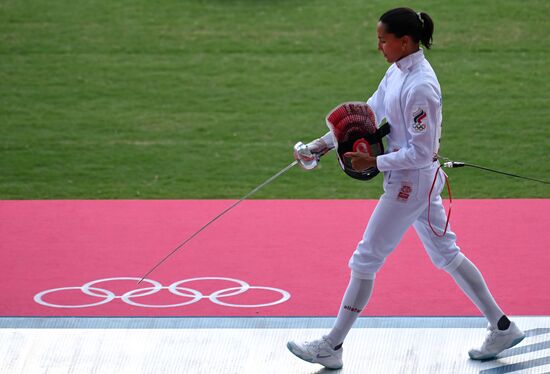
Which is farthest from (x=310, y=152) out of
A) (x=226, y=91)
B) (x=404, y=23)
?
(x=226, y=91)

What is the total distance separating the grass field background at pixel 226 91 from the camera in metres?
8.98

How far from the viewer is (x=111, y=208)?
8023 mm

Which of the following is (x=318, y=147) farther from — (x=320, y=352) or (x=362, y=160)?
(x=320, y=352)

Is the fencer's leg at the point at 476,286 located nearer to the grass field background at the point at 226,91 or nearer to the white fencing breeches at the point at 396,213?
the white fencing breeches at the point at 396,213

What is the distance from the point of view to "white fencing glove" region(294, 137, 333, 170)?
493cm

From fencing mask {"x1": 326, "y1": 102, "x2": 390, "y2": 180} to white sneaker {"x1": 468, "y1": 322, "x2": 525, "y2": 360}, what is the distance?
103cm

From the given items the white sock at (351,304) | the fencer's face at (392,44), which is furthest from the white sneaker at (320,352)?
the fencer's face at (392,44)

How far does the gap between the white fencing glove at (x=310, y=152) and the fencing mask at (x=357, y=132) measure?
231mm

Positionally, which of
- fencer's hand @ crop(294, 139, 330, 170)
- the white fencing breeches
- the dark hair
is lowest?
the white fencing breeches

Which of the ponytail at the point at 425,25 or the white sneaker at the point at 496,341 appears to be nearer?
the ponytail at the point at 425,25

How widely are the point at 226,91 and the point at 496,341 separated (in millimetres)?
7101

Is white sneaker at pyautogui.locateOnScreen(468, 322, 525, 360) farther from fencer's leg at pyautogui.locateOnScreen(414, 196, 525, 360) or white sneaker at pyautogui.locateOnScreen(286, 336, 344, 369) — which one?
white sneaker at pyautogui.locateOnScreen(286, 336, 344, 369)

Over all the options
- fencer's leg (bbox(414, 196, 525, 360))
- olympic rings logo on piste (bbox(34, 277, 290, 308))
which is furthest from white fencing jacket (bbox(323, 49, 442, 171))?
→ olympic rings logo on piste (bbox(34, 277, 290, 308))

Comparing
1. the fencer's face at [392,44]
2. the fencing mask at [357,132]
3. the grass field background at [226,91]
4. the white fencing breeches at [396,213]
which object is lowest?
the grass field background at [226,91]
